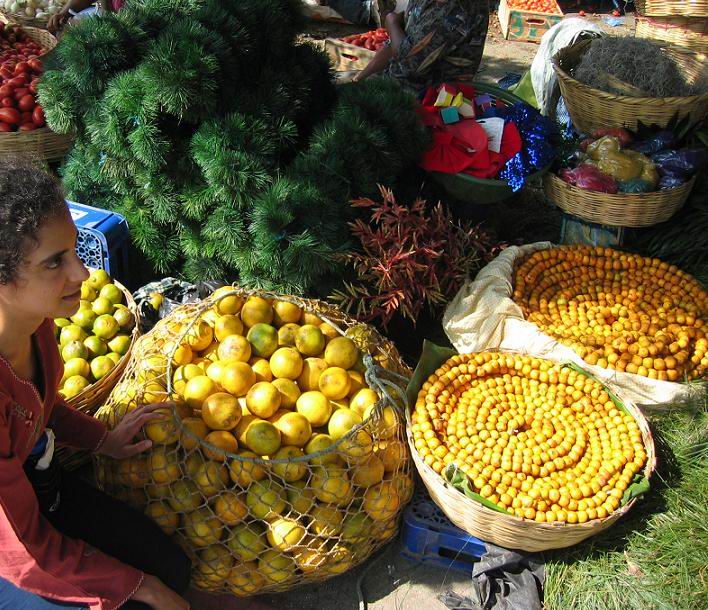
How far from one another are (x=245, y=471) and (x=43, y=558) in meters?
0.56

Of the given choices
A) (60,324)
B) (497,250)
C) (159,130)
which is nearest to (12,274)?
(60,324)

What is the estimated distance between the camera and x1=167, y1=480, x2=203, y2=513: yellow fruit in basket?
6.08ft

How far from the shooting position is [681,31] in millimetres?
4336

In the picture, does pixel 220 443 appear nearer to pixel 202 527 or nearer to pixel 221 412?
pixel 221 412

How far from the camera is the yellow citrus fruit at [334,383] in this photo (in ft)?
6.69

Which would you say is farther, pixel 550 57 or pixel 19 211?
pixel 550 57

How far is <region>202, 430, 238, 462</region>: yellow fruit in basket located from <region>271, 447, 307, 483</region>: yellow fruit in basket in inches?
5.2

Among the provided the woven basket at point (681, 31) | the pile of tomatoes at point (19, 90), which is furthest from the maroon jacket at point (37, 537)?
the woven basket at point (681, 31)

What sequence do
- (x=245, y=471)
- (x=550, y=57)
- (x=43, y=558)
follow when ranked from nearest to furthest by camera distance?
(x=43, y=558) → (x=245, y=471) → (x=550, y=57)

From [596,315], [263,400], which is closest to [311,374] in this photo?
[263,400]

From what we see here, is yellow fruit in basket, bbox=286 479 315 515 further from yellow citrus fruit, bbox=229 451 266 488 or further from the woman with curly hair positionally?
the woman with curly hair

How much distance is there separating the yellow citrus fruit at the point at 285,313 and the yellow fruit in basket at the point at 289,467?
21.3 inches

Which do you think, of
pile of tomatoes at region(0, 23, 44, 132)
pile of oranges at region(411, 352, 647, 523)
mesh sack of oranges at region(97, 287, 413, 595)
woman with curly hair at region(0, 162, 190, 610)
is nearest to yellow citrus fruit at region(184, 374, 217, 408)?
mesh sack of oranges at region(97, 287, 413, 595)

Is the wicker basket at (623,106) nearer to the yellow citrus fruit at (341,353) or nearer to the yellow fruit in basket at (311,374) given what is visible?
the yellow citrus fruit at (341,353)
